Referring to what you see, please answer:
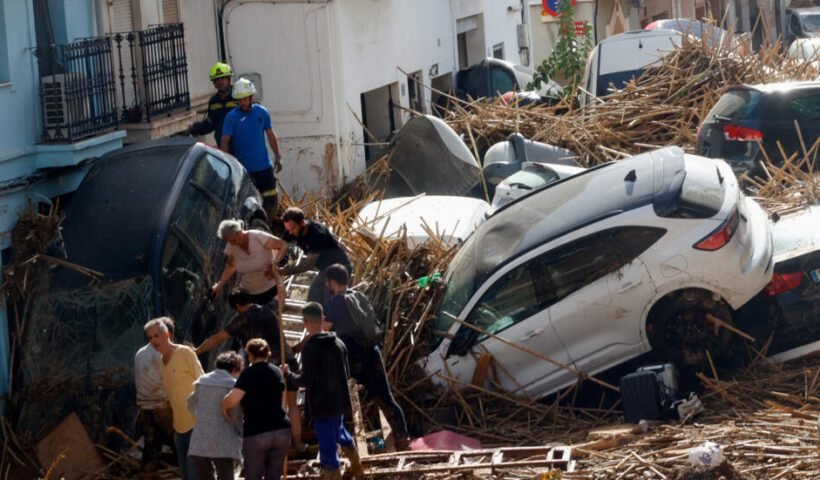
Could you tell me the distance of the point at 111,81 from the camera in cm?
1427

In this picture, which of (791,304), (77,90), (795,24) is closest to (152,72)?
(77,90)

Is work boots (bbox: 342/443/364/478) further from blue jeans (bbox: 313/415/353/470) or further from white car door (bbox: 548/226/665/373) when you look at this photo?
white car door (bbox: 548/226/665/373)

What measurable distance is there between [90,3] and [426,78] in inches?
409

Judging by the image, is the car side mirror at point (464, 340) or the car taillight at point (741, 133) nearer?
the car side mirror at point (464, 340)

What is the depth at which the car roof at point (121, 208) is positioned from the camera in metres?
11.4

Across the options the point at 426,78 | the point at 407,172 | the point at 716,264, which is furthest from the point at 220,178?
the point at 426,78

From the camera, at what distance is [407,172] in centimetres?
1933

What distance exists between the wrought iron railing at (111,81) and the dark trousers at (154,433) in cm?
393

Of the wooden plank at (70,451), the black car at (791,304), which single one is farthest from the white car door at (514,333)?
the wooden plank at (70,451)

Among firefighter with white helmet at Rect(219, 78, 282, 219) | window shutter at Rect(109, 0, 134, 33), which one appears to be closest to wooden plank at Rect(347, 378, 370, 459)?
firefighter with white helmet at Rect(219, 78, 282, 219)

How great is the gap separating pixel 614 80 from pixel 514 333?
452 inches

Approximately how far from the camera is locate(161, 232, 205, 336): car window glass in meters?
11.3

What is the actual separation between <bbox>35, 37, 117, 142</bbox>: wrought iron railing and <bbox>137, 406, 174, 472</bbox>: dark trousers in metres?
3.93

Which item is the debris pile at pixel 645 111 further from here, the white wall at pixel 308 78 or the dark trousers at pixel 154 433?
the dark trousers at pixel 154 433
